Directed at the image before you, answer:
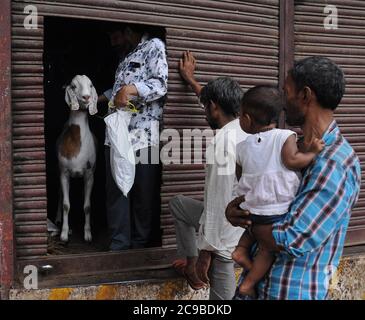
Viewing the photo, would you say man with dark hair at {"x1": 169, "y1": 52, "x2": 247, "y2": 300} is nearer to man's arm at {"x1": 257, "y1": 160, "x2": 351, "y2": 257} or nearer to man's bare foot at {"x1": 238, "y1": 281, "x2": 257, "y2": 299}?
man's bare foot at {"x1": 238, "y1": 281, "x2": 257, "y2": 299}

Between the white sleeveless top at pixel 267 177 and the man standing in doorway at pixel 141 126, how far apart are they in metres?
1.84

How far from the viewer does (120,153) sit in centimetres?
429

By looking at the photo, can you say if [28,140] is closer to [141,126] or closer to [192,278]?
[141,126]

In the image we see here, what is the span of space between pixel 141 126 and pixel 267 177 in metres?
2.13

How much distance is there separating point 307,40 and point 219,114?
201cm

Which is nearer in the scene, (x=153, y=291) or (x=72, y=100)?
(x=153, y=291)

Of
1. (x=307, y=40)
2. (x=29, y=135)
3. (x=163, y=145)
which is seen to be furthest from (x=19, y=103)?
(x=307, y=40)

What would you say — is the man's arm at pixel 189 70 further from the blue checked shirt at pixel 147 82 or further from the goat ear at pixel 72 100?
the goat ear at pixel 72 100

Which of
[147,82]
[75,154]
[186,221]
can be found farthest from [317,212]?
[75,154]

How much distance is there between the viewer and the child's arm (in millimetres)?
2404

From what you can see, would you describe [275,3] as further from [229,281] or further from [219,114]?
[229,281]

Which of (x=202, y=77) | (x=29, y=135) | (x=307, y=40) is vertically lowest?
(x=29, y=135)

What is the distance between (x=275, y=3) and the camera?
5.16 metres

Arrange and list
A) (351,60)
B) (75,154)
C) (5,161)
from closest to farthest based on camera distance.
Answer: (5,161)
(75,154)
(351,60)
